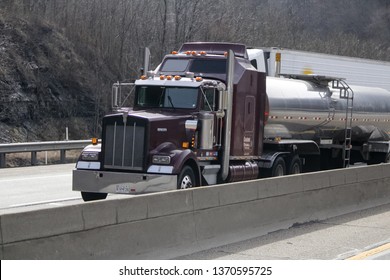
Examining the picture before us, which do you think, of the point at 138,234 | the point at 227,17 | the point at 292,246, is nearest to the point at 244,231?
the point at 292,246

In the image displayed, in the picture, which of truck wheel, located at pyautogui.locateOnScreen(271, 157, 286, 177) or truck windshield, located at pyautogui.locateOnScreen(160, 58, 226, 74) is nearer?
truck windshield, located at pyautogui.locateOnScreen(160, 58, 226, 74)

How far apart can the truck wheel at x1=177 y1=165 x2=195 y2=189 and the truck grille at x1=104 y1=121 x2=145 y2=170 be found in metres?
0.83

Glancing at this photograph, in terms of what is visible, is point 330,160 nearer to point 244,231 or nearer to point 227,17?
point 244,231

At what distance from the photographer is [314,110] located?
20.1m

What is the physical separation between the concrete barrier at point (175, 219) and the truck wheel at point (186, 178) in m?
2.43

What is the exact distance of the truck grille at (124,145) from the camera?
14.3m

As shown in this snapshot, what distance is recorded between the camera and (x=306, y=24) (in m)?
93.1

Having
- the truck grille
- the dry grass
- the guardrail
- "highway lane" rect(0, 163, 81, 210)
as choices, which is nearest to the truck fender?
the truck grille

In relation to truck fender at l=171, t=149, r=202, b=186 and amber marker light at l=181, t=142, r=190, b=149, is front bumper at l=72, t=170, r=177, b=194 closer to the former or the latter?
truck fender at l=171, t=149, r=202, b=186

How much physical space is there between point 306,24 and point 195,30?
5383cm

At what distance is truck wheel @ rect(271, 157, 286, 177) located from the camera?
18.7 metres

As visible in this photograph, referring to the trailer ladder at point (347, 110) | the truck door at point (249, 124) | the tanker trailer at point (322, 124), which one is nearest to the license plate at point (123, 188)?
the truck door at point (249, 124)

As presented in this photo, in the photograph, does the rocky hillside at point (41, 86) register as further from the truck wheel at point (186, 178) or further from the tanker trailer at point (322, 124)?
the truck wheel at point (186, 178)

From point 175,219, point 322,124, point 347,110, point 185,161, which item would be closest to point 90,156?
point 185,161
